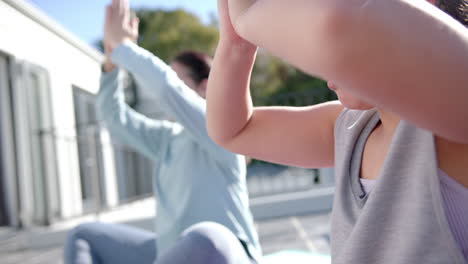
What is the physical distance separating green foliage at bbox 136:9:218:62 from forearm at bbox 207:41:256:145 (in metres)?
20.8

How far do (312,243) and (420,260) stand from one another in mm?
2843

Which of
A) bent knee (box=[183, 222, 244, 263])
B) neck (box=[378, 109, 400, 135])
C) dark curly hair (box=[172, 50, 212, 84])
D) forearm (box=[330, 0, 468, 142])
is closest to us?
forearm (box=[330, 0, 468, 142])

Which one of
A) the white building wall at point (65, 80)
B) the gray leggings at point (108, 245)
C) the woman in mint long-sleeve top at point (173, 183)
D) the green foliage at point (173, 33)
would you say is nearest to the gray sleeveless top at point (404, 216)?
the woman in mint long-sleeve top at point (173, 183)

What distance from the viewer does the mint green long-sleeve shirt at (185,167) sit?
1.30 metres

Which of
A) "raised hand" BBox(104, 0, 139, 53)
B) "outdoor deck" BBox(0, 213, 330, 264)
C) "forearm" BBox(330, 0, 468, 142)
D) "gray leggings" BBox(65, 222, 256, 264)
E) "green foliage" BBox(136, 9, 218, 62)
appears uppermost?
"green foliage" BBox(136, 9, 218, 62)

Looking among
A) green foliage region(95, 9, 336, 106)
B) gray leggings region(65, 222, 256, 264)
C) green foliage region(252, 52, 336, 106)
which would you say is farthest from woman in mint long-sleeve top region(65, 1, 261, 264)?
green foliage region(252, 52, 336, 106)

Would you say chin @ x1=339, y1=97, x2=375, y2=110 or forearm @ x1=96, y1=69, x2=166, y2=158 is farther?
forearm @ x1=96, y1=69, x2=166, y2=158

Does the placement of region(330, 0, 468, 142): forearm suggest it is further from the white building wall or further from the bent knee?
the white building wall

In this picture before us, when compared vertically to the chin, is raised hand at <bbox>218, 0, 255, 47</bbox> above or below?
above

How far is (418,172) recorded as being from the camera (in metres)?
0.50

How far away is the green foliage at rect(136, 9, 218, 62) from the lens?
893 inches

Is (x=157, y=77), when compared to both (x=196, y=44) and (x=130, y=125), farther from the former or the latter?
(x=196, y=44)

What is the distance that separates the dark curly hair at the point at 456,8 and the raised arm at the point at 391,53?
0.21 m

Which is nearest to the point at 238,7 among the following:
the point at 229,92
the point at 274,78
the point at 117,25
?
the point at 229,92
